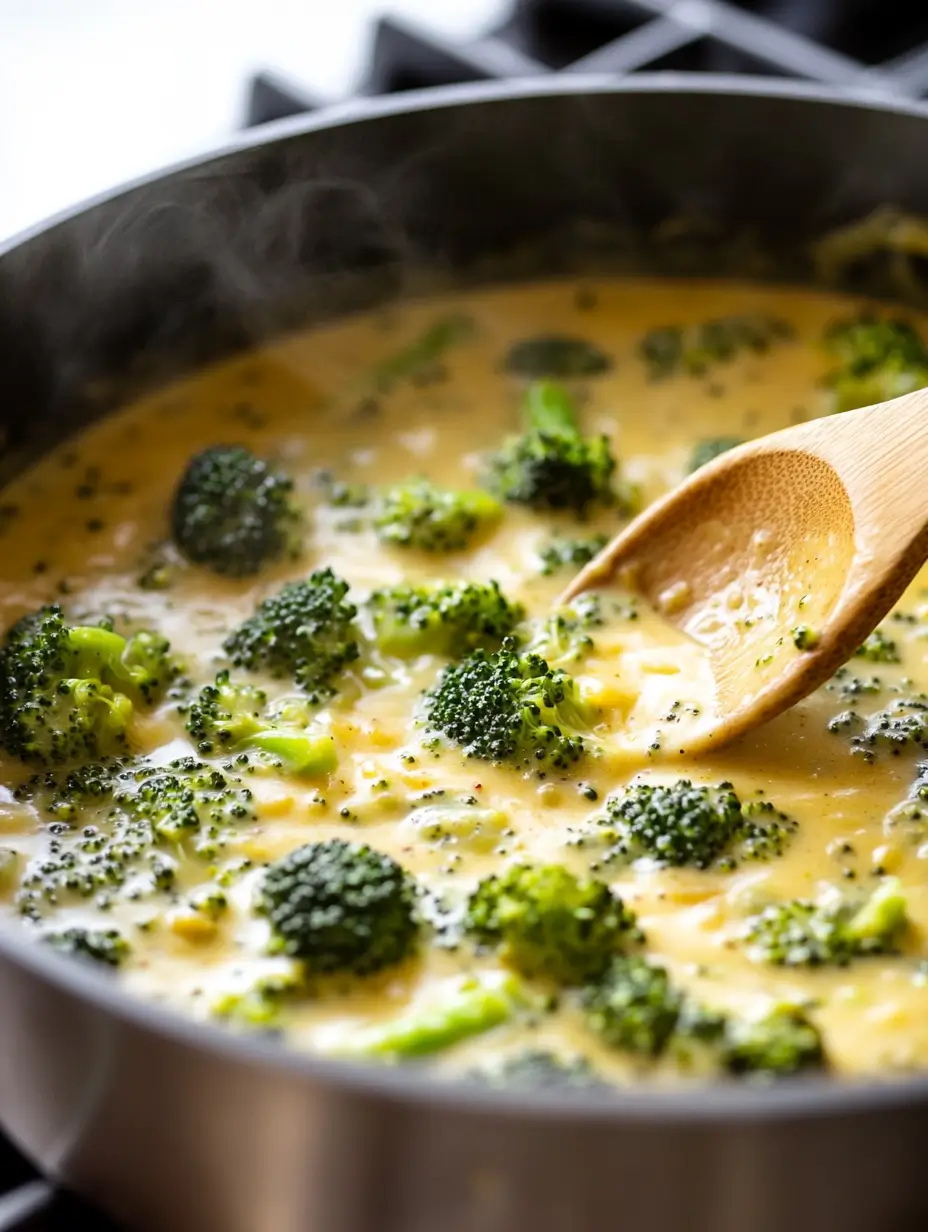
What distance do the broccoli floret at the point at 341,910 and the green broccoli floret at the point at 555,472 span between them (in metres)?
0.97

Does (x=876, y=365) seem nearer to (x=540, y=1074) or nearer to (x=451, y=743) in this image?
(x=451, y=743)

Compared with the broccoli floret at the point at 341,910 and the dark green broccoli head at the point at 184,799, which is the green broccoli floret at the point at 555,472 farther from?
the broccoli floret at the point at 341,910

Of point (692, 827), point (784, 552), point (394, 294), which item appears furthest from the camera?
point (394, 294)

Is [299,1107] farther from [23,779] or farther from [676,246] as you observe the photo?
[676,246]

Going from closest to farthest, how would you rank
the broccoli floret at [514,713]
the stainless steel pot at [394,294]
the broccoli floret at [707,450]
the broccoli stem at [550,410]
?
the stainless steel pot at [394,294] < the broccoli floret at [514,713] < the broccoli floret at [707,450] < the broccoli stem at [550,410]

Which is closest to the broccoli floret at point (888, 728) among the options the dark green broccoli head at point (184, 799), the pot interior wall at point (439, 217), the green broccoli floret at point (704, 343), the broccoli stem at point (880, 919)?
the broccoli stem at point (880, 919)

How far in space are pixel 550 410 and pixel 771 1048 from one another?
152 centimetres

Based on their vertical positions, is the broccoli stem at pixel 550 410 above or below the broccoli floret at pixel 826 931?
above

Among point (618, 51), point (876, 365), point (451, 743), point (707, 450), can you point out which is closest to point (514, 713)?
point (451, 743)

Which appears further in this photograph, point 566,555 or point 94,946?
point 566,555

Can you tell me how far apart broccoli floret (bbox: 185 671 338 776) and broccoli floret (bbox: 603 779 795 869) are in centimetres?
44

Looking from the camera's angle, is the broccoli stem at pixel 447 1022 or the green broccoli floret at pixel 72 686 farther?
the green broccoli floret at pixel 72 686

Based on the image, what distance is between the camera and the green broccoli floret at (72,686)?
7.63ft

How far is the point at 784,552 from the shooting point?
2.38 metres
